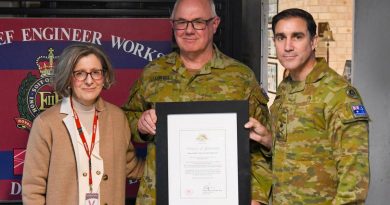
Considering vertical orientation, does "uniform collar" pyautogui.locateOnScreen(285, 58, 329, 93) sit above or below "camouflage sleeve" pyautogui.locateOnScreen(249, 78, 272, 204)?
above

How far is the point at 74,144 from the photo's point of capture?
271cm

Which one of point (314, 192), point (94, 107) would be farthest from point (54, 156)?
point (314, 192)

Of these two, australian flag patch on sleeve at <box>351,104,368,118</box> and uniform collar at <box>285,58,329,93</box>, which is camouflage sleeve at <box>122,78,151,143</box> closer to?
uniform collar at <box>285,58,329,93</box>

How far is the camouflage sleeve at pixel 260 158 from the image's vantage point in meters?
2.83

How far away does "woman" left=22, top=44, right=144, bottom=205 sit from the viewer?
106 inches

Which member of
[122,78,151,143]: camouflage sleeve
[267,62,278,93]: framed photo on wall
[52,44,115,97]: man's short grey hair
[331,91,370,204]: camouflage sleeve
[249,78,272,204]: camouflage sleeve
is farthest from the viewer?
[267,62,278,93]: framed photo on wall

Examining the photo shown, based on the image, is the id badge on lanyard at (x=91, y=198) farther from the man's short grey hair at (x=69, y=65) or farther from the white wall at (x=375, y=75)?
the white wall at (x=375, y=75)

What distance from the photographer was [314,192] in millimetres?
2564

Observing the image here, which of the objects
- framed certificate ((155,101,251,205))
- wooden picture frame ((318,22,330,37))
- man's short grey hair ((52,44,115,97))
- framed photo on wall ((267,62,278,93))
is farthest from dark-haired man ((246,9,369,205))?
wooden picture frame ((318,22,330,37))

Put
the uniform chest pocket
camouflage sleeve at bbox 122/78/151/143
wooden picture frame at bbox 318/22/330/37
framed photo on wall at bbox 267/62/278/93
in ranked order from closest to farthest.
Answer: the uniform chest pocket, camouflage sleeve at bbox 122/78/151/143, framed photo on wall at bbox 267/62/278/93, wooden picture frame at bbox 318/22/330/37

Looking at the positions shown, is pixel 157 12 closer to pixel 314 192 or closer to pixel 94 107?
pixel 94 107

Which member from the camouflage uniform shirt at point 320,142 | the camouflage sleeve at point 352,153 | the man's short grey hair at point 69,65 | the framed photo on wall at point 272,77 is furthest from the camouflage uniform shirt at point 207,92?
the framed photo on wall at point 272,77

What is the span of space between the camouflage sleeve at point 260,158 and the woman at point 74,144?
2.09 ft

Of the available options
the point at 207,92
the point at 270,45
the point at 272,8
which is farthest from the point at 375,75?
the point at 207,92
